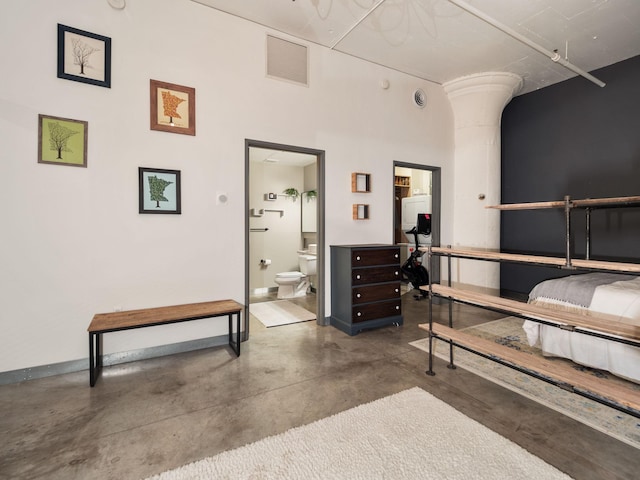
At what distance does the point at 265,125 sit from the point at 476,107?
3477 mm

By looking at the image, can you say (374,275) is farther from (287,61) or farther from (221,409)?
(287,61)

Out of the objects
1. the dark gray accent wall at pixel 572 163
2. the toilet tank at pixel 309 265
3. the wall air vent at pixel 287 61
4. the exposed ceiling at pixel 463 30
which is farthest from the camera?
the toilet tank at pixel 309 265

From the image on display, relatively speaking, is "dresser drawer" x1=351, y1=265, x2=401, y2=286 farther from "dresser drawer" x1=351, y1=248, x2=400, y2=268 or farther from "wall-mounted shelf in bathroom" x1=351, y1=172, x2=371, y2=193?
"wall-mounted shelf in bathroom" x1=351, y1=172, x2=371, y2=193

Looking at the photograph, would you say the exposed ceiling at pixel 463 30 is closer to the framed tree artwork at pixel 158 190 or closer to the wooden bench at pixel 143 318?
the framed tree artwork at pixel 158 190

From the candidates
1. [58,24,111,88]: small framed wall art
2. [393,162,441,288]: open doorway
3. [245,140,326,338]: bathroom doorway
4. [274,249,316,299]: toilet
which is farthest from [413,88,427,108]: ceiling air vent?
[58,24,111,88]: small framed wall art

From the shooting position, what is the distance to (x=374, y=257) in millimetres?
3838

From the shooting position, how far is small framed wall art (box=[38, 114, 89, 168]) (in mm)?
2637

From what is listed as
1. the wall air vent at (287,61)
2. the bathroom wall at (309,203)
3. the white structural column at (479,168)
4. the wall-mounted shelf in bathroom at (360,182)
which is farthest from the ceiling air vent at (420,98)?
the bathroom wall at (309,203)

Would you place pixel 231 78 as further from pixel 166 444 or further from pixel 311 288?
pixel 311 288

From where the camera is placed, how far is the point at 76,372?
2.76 m

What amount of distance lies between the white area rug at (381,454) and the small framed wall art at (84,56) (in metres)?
3.13

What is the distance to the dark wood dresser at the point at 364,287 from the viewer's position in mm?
3715

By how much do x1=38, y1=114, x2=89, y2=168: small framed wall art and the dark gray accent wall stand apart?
592 centimetres

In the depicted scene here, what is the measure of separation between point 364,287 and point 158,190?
96.7 inches
